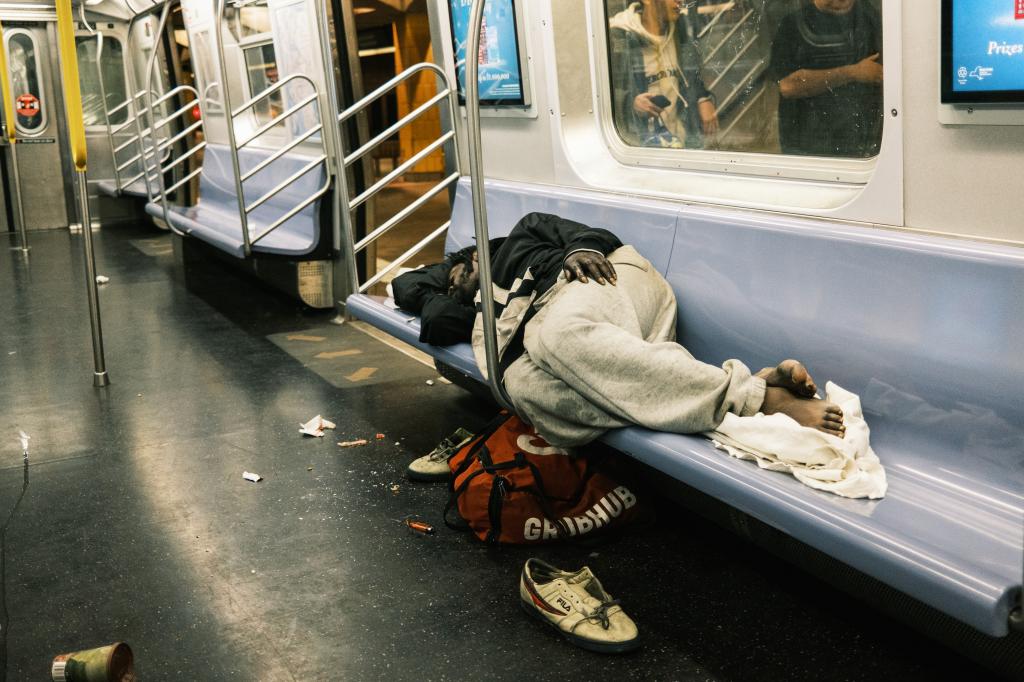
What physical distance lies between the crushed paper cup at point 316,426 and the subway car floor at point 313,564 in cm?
4

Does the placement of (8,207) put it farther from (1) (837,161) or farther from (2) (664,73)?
(1) (837,161)

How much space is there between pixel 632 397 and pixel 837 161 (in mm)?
1091

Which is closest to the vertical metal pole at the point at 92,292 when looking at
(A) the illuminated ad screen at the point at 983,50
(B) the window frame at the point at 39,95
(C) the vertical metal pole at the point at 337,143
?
(C) the vertical metal pole at the point at 337,143

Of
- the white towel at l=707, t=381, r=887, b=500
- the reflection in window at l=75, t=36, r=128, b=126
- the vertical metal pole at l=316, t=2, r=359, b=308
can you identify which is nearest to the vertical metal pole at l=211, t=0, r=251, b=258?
the vertical metal pole at l=316, t=2, r=359, b=308

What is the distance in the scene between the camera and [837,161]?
3096mm

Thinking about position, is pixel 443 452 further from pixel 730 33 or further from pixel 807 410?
pixel 730 33

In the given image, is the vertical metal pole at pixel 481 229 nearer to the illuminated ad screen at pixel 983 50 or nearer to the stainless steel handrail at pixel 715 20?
the stainless steel handrail at pixel 715 20

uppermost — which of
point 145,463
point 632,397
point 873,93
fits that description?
point 873,93

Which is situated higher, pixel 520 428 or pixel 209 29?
pixel 209 29

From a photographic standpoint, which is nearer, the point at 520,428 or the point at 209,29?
the point at 520,428

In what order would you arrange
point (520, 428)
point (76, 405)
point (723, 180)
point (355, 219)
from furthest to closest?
point (355, 219)
point (76, 405)
point (723, 180)
point (520, 428)

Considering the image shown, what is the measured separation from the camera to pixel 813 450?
2293 mm

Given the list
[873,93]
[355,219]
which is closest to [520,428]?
[873,93]

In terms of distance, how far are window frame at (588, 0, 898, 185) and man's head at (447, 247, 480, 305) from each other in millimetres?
788
